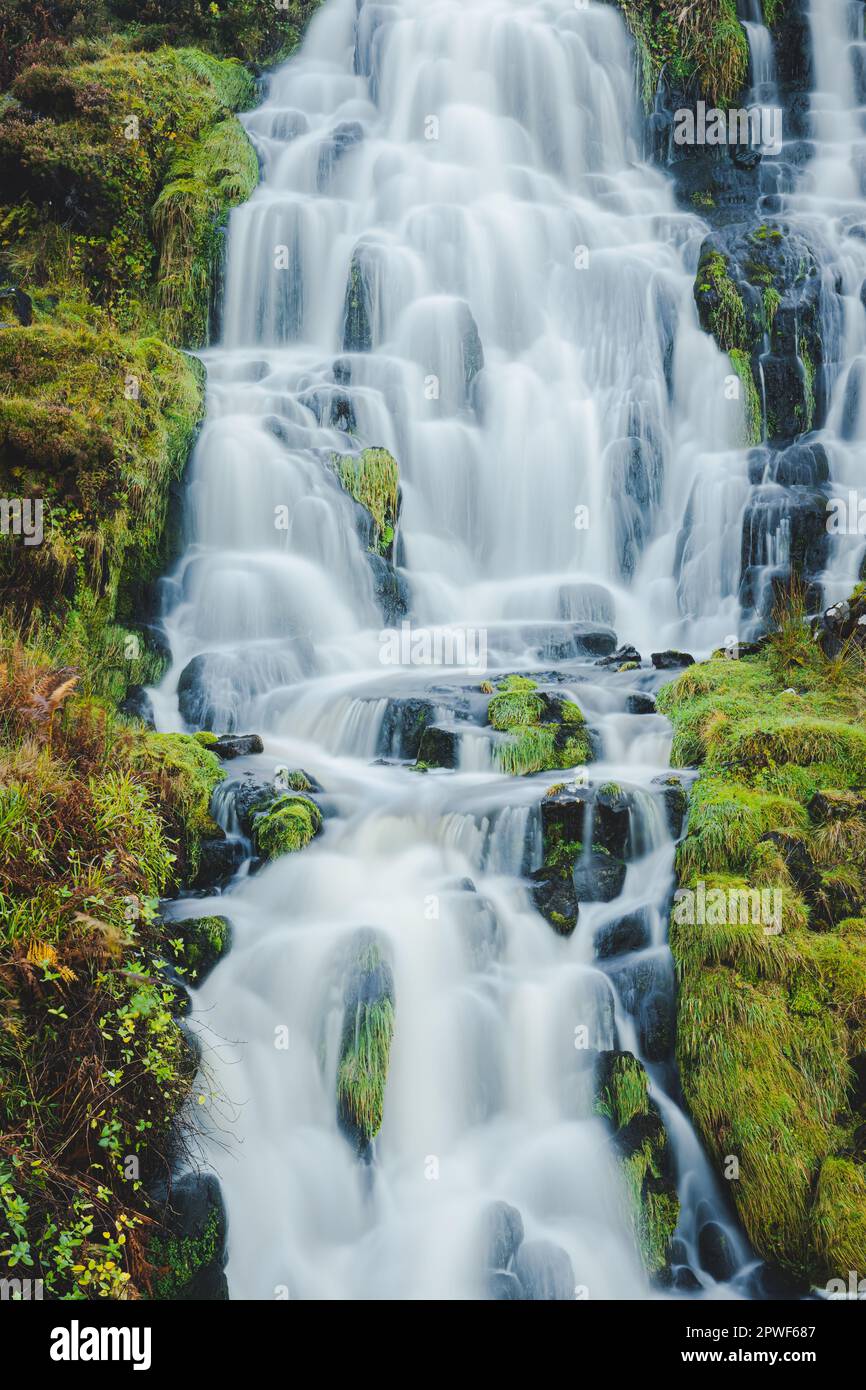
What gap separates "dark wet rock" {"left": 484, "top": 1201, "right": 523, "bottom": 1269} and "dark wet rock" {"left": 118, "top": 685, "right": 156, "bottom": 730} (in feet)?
16.2

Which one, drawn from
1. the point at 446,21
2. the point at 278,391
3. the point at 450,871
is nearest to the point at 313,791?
the point at 450,871

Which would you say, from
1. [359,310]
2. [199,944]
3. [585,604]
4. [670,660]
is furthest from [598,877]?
[359,310]

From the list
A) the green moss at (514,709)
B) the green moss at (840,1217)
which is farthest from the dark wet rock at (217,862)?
the green moss at (840,1217)

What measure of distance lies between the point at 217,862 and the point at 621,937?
2856 millimetres

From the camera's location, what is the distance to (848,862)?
647 cm

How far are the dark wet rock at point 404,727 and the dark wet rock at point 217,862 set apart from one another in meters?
2.15

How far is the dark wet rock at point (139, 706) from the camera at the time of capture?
29.0 ft

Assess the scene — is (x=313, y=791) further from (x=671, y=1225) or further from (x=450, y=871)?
(x=671, y=1225)

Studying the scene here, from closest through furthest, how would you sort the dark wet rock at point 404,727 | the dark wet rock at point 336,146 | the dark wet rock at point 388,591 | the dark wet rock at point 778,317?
the dark wet rock at point 404,727 < the dark wet rock at point 388,591 < the dark wet rock at point 778,317 < the dark wet rock at point 336,146

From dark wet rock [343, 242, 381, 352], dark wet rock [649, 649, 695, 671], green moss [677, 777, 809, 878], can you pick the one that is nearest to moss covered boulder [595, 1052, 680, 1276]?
green moss [677, 777, 809, 878]

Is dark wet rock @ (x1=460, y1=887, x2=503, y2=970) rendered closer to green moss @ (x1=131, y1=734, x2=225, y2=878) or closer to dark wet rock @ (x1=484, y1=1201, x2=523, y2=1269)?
dark wet rock @ (x1=484, y1=1201, x2=523, y2=1269)

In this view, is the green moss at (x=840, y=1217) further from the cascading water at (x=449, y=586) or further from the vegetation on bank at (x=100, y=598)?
the vegetation on bank at (x=100, y=598)

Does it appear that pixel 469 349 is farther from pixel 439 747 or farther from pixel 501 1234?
pixel 501 1234

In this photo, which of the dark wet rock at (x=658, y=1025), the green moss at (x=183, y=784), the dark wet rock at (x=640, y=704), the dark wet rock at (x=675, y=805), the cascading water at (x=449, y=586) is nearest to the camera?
the cascading water at (x=449, y=586)
